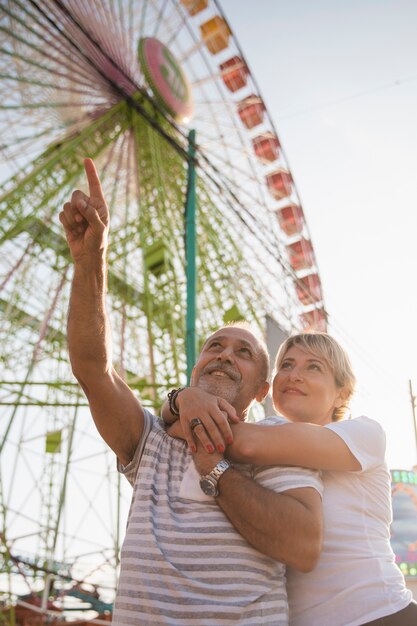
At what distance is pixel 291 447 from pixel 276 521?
216mm

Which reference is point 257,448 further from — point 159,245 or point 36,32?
point 36,32

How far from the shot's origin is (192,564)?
148 centimetres

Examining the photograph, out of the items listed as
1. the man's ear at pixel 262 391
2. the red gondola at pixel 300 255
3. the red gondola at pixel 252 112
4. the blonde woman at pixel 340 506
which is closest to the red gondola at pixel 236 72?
the red gondola at pixel 252 112

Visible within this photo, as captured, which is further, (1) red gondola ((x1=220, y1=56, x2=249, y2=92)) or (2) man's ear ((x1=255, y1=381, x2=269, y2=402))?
(1) red gondola ((x1=220, y1=56, x2=249, y2=92))

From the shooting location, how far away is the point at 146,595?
1.47 m

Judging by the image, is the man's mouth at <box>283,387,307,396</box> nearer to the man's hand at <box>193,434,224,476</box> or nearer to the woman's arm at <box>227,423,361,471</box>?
the woman's arm at <box>227,423,361,471</box>

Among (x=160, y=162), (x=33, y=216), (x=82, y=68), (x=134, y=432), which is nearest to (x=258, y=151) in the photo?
(x=160, y=162)

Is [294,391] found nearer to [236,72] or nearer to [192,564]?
[192,564]

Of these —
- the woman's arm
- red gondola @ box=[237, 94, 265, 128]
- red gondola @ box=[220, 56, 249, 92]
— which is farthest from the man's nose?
red gondola @ box=[220, 56, 249, 92]

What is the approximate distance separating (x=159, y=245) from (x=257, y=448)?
716 cm

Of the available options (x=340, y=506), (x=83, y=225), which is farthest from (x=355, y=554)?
(x=83, y=225)

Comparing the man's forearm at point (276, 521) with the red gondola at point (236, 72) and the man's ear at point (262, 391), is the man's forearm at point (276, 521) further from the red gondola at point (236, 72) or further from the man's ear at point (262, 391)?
the red gondola at point (236, 72)

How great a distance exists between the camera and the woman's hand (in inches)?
61.9

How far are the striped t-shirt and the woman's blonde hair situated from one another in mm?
475
